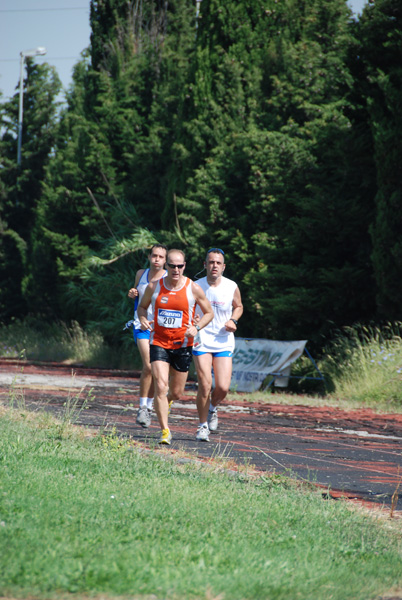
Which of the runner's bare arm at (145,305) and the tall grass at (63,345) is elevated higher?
the runner's bare arm at (145,305)

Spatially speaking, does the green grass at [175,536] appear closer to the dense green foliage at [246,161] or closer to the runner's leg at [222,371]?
the runner's leg at [222,371]

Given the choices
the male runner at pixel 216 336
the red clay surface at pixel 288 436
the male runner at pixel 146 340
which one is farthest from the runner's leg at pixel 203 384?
the male runner at pixel 146 340

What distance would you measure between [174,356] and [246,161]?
1387 centimetres

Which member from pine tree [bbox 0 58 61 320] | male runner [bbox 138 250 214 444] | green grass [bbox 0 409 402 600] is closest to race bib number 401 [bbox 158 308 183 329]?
male runner [bbox 138 250 214 444]

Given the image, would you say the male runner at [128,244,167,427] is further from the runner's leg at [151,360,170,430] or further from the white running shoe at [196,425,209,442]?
the runner's leg at [151,360,170,430]

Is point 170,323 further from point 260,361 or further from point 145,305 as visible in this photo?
point 260,361

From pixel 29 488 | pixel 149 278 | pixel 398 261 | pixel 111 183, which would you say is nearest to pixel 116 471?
pixel 29 488

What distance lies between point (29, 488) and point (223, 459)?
2.40m

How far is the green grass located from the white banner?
10237 mm

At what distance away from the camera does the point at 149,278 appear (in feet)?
33.9

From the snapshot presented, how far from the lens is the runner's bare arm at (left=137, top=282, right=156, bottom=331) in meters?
8.72

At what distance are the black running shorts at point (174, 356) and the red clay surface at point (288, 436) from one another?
785 millimetres

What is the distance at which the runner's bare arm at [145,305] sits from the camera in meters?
8.72

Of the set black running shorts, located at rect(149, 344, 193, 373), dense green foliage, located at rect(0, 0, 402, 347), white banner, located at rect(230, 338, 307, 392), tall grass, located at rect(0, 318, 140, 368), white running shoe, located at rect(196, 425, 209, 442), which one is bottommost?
tall grass, located at rect(0, 318, 140, 368)
